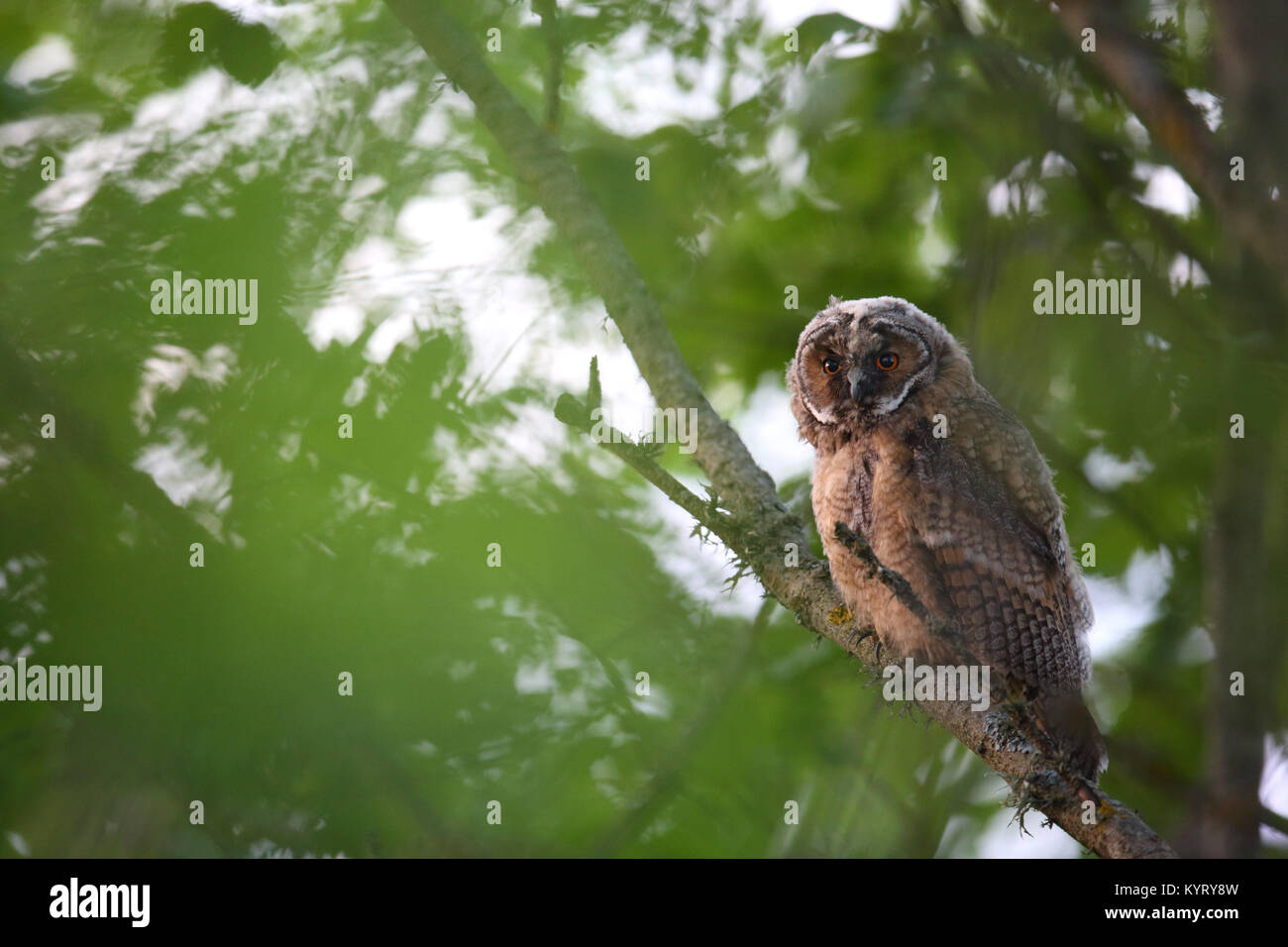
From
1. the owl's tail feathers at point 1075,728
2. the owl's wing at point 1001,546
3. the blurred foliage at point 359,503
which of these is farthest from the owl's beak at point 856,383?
the owl's tail feathers at point 1075,728

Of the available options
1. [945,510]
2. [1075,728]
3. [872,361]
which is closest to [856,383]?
[872,361]

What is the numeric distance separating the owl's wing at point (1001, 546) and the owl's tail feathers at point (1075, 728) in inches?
2.7

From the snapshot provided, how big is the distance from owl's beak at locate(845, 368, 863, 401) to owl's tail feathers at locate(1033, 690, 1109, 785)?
1317mm

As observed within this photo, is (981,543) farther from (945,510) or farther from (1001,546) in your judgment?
(945,510)

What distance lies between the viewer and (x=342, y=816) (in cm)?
192

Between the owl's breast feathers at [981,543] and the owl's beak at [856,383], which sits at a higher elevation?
the owl's beak at [856,383]

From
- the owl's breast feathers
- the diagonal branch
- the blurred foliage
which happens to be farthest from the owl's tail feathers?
the diagonal branch

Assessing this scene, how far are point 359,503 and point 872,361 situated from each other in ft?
8.79

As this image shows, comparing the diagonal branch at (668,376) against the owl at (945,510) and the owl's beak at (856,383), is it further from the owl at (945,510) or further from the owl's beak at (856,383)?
the owl's beak at (856,383)

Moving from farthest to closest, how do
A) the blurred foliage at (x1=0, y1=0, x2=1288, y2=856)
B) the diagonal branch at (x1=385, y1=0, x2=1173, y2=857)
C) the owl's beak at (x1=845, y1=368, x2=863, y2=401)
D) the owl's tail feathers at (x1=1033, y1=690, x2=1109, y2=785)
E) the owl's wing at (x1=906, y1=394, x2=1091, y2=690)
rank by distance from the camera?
the owl's beak at (x1=845, y1=368, x2=863, y2=401) < the owl's wing at (x1=906, y1=394, x2=1091, y2=690) < the owl's tail feathers at (x1=1033, y1=690, x2=1109, y2=785) < the diagonal branch at (x1=385, y1=0, x2=1173, y2=857) < the blurred foliage at (x1=0, y1=0, x2=1288, y2=856)

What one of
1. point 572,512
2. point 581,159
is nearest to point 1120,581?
point 581,159

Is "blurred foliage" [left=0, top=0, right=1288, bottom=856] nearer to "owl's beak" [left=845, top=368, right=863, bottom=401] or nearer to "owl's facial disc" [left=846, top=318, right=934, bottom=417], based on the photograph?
"owl's facial disc" [left=846, top=318, right=934, bottom=417]

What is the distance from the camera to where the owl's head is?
392cm

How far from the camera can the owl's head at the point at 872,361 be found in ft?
12.8
